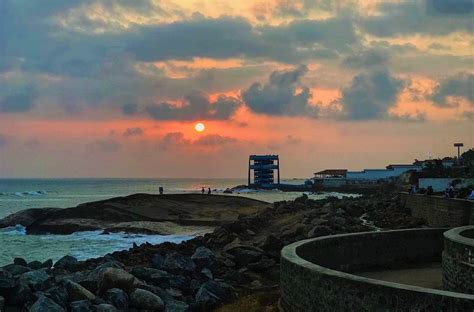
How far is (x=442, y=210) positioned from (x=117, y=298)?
1564cm

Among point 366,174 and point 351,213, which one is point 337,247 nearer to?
point 351,213

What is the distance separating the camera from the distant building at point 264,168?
115000 millimetres

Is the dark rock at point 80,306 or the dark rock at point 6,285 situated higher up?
the dark rock at point 6,285

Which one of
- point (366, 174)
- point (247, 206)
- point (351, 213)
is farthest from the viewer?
point (366, 174)

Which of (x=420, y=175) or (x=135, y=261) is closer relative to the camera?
(x=135, y=261)

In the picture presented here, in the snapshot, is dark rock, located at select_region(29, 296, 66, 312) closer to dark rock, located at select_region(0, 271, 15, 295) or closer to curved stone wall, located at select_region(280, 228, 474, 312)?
dark rock, located at select_region(0, 271, 15, 295)

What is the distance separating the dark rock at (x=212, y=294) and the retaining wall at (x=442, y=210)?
1058cm

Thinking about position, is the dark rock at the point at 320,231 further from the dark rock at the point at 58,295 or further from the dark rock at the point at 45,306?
the dark rock at the point at 45,306

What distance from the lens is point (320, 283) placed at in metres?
9.30

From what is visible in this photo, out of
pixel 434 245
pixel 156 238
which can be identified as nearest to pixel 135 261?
pixel 434 245

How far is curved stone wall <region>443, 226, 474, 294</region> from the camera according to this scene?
11055 mm

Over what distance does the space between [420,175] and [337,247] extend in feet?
144

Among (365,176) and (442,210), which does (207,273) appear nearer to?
(442,210)

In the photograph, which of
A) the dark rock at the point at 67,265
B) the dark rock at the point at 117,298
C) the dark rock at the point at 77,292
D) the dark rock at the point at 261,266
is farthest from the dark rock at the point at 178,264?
the dark rock at the point at 67,265
